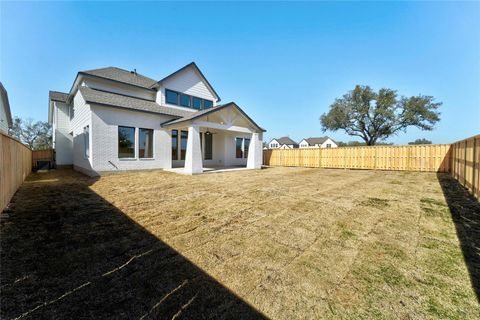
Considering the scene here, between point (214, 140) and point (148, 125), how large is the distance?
5.76 m

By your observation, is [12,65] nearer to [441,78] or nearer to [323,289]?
[323,289]

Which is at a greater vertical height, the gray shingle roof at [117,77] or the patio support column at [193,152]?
the gray shingle roof at [117,77]

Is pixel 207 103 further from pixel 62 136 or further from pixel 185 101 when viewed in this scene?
pixel 62 136

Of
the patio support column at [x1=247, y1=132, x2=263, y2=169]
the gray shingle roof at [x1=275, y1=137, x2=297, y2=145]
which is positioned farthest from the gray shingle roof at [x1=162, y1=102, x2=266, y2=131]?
the gray shingle roof at [x1=275, y1=137, x2=297, y2=145]

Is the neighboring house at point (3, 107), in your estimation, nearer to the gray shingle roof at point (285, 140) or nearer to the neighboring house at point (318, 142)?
the gray shingle roof at point (285, 140)

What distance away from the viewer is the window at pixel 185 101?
15.4 meters

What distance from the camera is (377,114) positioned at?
30562 millimetres

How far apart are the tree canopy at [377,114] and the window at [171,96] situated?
28287 millimetres

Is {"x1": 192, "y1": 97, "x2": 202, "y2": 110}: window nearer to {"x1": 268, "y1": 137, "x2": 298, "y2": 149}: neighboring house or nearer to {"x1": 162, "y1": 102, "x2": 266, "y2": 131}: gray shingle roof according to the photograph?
{"x1": 162, "y1": 102, "x2": 266, "y2": 131}: gray shingle roof

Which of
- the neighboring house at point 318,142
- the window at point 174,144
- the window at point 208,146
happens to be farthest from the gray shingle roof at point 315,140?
the window at point 174,144

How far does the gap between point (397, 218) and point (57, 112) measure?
23523 millimetres

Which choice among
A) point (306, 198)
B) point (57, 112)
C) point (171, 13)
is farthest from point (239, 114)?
point (57, 112)

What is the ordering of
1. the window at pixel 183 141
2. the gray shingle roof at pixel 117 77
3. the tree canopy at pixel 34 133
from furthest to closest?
1. the tree canopy at pixel 34 133
2. the window at pixel 183 141
3. the gray shingle roof at pixel 117 77

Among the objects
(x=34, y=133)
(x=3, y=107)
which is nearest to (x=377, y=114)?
(x=3, y=107)
